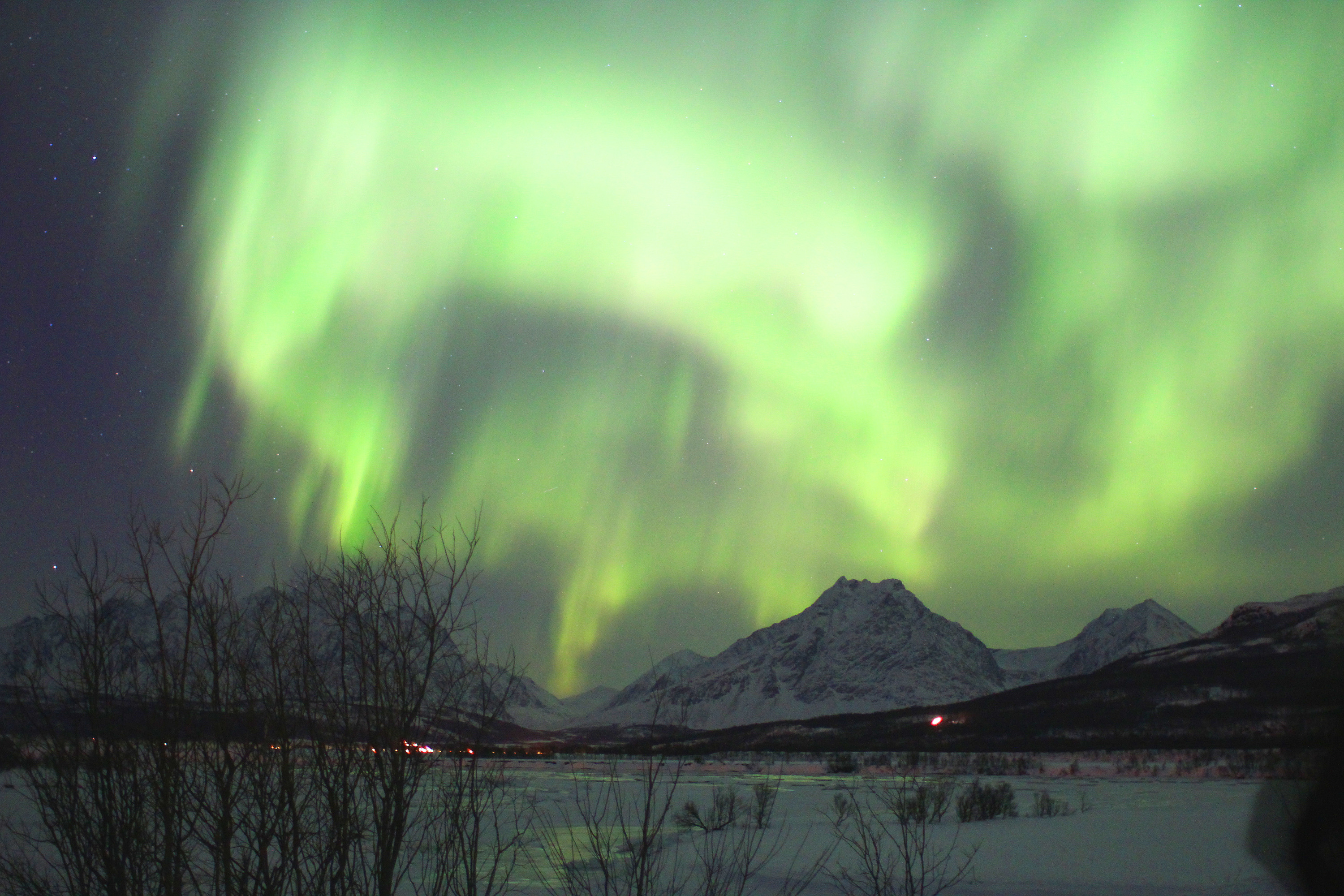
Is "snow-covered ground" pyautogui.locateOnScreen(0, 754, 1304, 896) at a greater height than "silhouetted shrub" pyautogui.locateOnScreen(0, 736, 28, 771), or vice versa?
"silhouetted shrub" pyautogui.locateOnScreen(0, 736, 28, 771)

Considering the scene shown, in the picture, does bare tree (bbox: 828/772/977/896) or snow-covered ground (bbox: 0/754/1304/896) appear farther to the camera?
snow-covered ground (bbox: 0/754/1304/896)

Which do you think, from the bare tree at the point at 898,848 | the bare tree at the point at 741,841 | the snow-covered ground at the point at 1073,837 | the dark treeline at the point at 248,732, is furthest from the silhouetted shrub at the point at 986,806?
the dark treeline at the point at 248,732

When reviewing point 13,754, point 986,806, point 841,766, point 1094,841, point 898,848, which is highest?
point 13,754

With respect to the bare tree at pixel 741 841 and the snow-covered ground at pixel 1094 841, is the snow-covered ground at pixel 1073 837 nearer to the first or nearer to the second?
the snow-covered ground at pixel 1094 841

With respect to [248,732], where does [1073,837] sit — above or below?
below

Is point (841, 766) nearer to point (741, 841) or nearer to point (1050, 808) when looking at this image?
point (1050, 808)

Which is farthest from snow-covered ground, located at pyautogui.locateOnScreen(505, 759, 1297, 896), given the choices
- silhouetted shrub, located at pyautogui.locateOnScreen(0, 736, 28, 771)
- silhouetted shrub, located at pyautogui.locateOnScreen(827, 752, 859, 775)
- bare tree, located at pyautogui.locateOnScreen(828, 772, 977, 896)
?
silhouetted shrub, located at pyautogui.locateOnScreen(827, 752, 859, 775)

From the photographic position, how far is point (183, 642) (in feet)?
31.8

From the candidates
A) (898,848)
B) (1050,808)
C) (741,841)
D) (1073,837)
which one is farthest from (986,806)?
(741,841)

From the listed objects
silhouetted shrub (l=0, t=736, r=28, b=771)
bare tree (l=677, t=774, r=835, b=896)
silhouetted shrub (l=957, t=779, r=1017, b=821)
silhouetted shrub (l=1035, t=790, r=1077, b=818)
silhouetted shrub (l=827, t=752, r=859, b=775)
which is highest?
silhouetted shrub (l=0, t=736, r=28, b=771)

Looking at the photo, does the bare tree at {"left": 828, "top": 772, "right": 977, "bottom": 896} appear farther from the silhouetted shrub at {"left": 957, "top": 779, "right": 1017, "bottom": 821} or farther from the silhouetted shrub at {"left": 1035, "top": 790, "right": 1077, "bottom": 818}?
the silhouetted shrub at {"left": 1035, "top": 790, "right": 1077, "bottom": 818}

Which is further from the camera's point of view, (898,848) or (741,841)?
(898,848)

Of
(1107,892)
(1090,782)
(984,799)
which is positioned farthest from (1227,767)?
(1107,892)

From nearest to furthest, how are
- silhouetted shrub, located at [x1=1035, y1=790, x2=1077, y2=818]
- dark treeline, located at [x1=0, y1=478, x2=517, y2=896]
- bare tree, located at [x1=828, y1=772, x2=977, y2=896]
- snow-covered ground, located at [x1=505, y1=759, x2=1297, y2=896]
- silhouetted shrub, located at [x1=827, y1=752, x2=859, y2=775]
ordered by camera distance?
1. dark treeline, located at [x1=0, y1=478, x2=517, y2=896]
2. bare tree, located at [x1=828, y1=772, x2=977, y2=896]
3. snow-covered ground, located at [x1=505, y1=759, x2=1297, y2=896]
4. silhouetted shrub, located at [x1=1035, y1=790, x2=1077, y2=818]
5. silhouetted shrub, located at [x1=827, y1=752, x2=859, y2=775]
